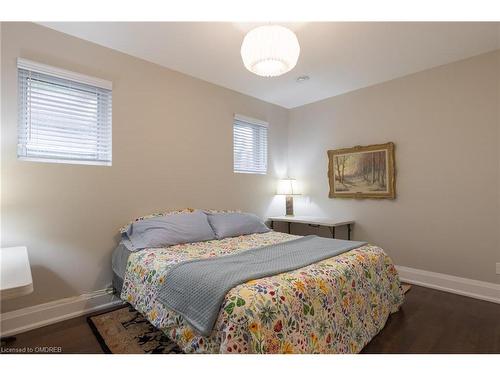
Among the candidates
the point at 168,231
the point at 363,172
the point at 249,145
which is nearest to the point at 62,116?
the point at 168,231

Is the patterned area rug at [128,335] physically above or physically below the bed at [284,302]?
below

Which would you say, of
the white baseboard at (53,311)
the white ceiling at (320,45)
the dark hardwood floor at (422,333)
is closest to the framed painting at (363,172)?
the white ceiling at (320,45)

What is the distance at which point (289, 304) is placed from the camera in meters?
Result: 1.40

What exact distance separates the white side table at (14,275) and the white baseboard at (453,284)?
3575mm

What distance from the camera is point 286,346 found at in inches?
52.3

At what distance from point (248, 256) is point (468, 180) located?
8.26 ft

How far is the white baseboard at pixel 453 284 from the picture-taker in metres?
2.64

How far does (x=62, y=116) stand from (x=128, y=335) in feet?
6.32

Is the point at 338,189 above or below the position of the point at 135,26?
below

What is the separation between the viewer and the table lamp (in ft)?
13.8

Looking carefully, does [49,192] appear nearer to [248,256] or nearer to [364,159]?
[248,256]

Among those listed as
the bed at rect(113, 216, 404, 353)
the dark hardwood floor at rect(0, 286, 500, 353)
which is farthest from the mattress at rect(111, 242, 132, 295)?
the dark hardwood floor at rect(0, 286, 500, 353)

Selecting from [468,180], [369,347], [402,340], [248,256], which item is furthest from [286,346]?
[468,180]

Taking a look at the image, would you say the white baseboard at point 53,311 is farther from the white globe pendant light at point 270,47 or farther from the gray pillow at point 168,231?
the white globe pendant light at point 270,47
